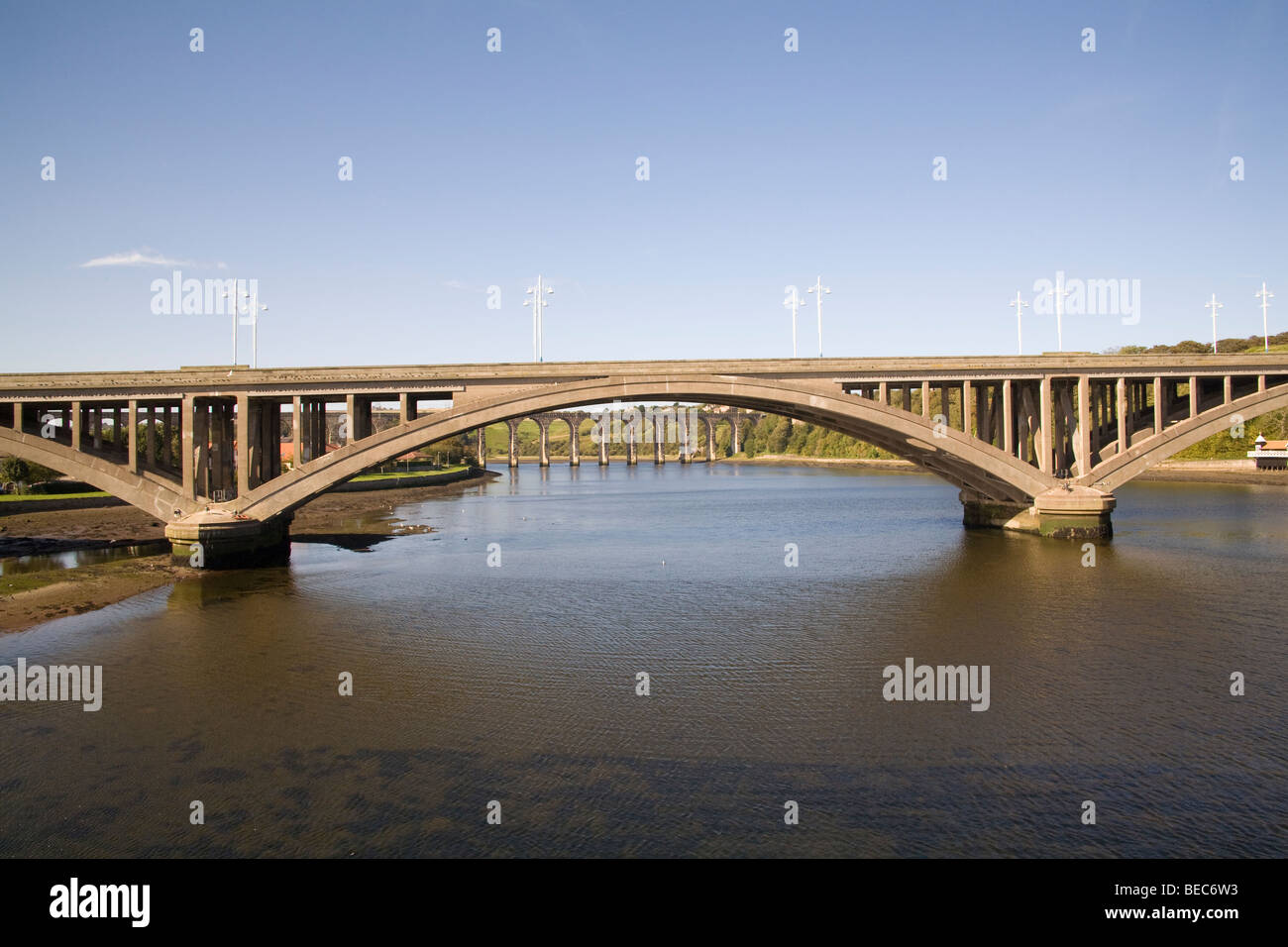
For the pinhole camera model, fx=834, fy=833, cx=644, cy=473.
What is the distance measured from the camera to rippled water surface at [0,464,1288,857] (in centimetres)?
1133

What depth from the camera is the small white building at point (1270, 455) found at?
255 feet

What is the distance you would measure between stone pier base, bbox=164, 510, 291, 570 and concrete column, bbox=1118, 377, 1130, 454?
126 feet

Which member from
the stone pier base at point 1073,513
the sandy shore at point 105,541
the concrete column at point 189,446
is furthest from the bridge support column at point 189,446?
the stone pier base at point 1073,513

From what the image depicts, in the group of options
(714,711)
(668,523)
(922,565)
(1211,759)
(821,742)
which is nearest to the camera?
(1211,759)

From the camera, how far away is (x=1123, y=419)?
38.2 metres

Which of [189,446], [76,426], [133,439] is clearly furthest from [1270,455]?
[76,426]

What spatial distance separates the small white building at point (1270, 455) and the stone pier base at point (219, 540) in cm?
8602

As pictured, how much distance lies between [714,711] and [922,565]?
817 inches

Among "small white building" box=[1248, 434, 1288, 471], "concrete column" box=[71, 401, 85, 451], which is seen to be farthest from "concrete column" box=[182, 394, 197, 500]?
"small white building" box=[1248, 434, 1288, 471]

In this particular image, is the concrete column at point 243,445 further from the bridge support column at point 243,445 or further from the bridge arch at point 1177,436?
the bridge arch at point 1177,436

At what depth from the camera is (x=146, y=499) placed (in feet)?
114
